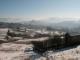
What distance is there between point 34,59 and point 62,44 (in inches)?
495

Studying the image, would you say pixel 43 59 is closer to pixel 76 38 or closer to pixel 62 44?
pixel 62 44

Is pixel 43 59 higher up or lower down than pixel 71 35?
lower down

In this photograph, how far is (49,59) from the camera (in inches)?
897

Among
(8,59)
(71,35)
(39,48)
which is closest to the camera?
(8,59)

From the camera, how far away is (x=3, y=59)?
24438mm

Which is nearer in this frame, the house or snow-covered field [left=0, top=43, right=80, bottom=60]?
snow-covered field [left=0, top=43, right=80, bottom=60]

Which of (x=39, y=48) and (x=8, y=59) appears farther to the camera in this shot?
(x=39, y=48)

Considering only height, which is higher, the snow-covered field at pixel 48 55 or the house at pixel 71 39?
the house at pixel 71 39

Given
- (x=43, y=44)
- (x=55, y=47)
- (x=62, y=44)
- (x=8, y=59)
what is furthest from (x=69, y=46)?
Result: (x=8, y=59)

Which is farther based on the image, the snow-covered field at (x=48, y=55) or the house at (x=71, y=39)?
the house at (x=71, y=39)

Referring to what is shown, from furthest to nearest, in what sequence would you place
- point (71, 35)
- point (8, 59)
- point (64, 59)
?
point (71, 35) < point (8, 59) < point (64, 59)

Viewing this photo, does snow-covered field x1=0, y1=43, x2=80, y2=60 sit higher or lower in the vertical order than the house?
lower

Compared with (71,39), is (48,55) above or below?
below

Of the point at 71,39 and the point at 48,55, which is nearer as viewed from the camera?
the point at 48,55
